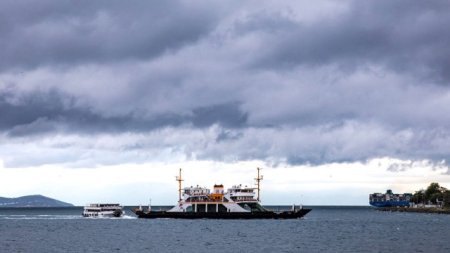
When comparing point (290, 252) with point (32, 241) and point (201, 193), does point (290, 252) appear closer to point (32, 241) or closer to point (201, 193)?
point (32, 241)

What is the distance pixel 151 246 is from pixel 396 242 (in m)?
41.0

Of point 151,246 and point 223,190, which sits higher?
point 223,190

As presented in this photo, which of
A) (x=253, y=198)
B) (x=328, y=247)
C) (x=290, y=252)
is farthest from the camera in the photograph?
(x=253, y=198)

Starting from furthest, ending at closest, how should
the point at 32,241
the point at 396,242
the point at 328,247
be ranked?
1. the point at 32,241
2. the point at 396,242
3. the point at 328,247

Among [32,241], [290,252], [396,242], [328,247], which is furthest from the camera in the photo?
[32,241]

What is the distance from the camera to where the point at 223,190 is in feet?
654

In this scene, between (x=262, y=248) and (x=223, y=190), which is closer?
(x=262, y=248)

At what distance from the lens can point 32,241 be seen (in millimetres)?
125688

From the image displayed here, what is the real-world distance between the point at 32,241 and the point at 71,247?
16650 millimetres

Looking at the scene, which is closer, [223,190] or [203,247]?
[203,247]

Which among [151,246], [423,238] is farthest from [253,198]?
[151,246]

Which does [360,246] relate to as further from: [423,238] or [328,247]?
[423,238]

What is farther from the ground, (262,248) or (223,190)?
(223,190)

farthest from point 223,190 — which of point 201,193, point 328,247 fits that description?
point 328,247
